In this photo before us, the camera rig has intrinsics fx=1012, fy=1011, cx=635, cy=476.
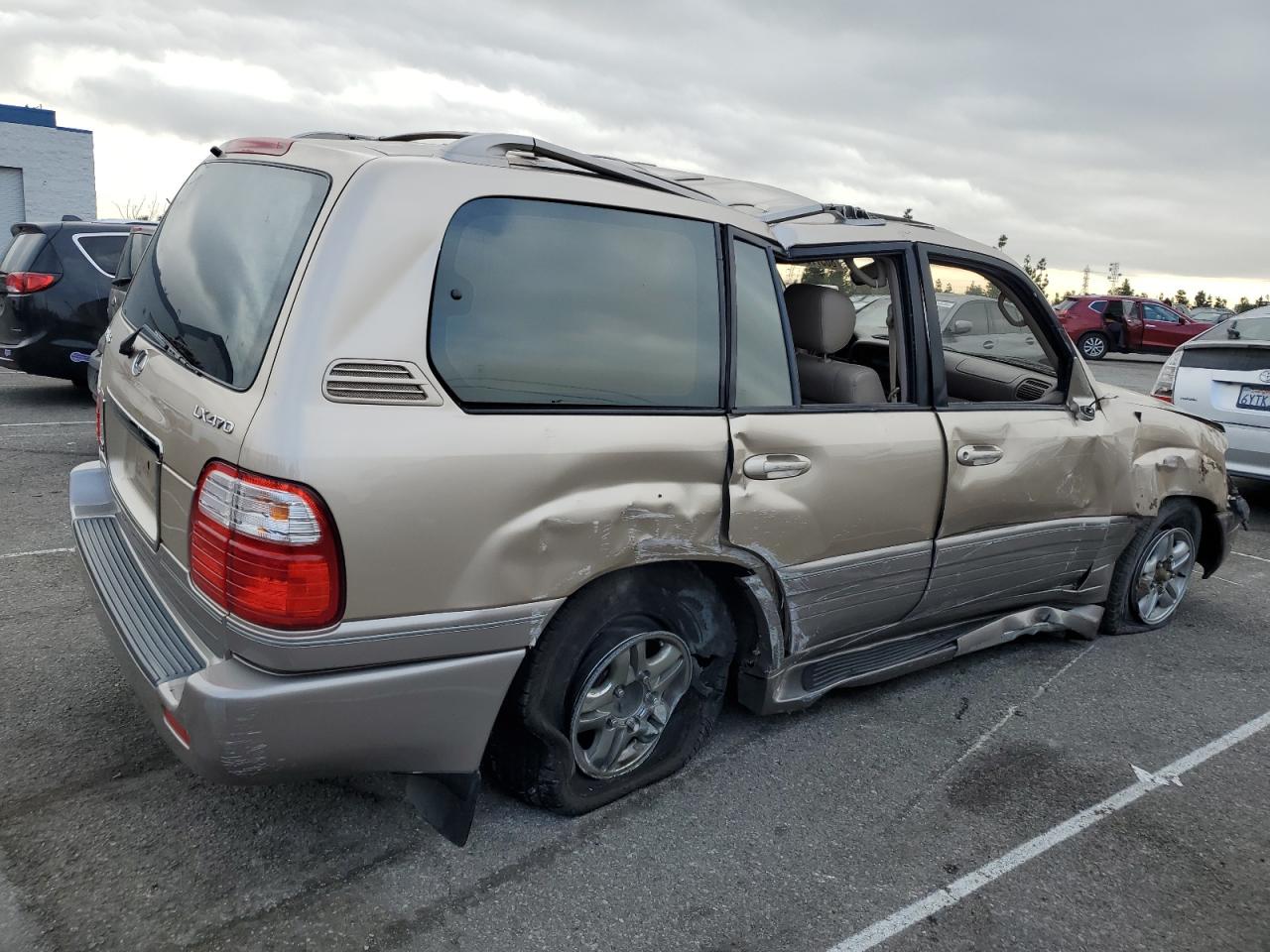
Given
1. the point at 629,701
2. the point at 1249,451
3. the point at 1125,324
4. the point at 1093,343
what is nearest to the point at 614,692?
the point at 629,701

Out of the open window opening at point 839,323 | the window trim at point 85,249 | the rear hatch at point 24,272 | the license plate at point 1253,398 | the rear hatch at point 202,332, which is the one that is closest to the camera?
the rear hatch at point 202,332

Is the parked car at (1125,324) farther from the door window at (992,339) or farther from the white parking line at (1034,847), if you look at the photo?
the white parking line at (1034,847)

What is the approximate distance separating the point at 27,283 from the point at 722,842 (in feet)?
28.6

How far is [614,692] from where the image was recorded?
115 inches

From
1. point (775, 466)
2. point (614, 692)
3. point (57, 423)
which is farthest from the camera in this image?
point (57, 423)

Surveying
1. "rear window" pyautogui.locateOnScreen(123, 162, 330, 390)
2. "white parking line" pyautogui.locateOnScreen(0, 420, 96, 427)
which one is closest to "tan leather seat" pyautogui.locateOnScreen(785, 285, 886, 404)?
"rear window" pyautogui.locateOnScreen(123, 162, 330, 390)

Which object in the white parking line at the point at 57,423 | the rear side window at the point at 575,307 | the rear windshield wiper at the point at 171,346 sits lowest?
the white parking line at the point at 57,423

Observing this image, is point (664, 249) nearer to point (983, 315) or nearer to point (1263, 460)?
point (983, 315)

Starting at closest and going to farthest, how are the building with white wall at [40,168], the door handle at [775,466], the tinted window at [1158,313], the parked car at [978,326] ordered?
1. the door handle at [775,466]
2. the parked car at [978,326]
3. the tinted window at [1158,313]
4. the building with white wall at [40,168]

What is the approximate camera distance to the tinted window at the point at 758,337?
3.04 metres

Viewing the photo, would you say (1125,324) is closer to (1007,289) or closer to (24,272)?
(1007,289)

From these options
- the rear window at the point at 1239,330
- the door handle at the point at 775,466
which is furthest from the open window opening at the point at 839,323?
the rear window at the point at 1239,330

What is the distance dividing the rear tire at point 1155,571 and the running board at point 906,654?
23cm

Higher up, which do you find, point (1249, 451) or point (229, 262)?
point (229, 262)
